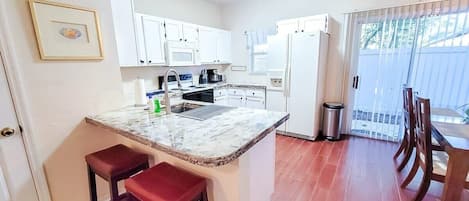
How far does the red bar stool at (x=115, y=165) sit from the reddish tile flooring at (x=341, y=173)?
1344mm

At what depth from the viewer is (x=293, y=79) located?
135 inches

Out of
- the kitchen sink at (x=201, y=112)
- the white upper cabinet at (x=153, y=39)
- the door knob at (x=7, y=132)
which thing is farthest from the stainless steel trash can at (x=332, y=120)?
the door knob at (x=7, y=132)

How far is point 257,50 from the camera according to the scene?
4426mm

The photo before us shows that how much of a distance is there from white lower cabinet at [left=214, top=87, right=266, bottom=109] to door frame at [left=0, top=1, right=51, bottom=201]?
2.77m

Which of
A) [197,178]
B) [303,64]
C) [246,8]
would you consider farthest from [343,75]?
[197,178]

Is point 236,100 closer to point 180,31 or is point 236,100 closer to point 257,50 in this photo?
point 257,50

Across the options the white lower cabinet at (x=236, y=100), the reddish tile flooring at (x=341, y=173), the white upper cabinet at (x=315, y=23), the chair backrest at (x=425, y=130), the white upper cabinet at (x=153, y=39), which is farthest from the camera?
the white lower cabinet at (x=236, y=100)

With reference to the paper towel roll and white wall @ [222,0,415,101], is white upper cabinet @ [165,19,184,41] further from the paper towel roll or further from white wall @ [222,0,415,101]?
white wall @ [222,0,415,101]

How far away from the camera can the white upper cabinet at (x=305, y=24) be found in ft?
11.0

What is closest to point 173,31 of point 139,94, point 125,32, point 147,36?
point 147,36

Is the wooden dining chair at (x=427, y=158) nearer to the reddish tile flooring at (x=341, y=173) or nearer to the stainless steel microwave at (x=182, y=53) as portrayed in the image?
the reddish tile flooring at (x=341, y=173)

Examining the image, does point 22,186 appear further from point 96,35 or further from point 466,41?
point 466,41

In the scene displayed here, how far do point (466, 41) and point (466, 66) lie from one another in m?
0.32

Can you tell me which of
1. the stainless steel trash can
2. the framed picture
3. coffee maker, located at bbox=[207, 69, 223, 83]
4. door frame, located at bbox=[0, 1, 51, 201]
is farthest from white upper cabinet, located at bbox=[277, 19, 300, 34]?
door frame, located at bbox=[0, 1, 51, 201]
